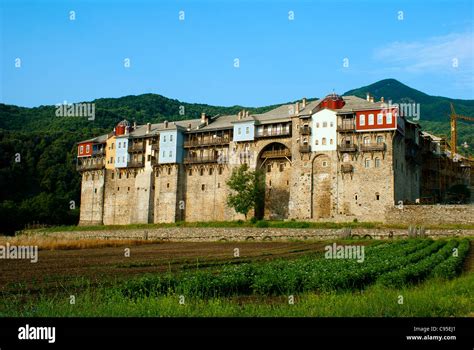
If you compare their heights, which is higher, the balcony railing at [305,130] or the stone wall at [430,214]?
the balcony railing at [305,130]

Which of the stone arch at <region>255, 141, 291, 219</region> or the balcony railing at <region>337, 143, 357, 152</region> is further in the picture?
the stone arch at <region>255, 141, 291, 219</region>

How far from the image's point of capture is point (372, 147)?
56.3 metres

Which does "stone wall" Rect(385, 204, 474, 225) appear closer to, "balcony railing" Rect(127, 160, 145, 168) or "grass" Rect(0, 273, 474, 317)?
"balcony railing" Rect(127, 160, 145, 168)

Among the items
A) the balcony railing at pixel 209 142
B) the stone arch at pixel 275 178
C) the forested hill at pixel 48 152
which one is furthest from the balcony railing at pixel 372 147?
the forested hill at pixel 48 152

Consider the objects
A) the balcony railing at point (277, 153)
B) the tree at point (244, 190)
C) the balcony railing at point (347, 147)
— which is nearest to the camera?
the balcony railing at point (347, 147)

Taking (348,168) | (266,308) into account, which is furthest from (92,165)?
(266,308)

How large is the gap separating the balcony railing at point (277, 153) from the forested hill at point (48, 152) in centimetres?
2798

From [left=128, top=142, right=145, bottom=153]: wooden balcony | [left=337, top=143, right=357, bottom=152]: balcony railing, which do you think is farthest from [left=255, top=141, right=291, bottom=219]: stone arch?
[left=128, top=142, right=145, bottom=153]: wooden balcony

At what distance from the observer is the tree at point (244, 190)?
202ft

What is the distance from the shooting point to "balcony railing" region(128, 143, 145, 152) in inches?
3014

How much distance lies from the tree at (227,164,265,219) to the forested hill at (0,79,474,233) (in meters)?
24.4

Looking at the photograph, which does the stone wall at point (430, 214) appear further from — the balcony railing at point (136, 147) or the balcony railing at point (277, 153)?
the balcony railing at point (136, 147)

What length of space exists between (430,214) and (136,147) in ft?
144
